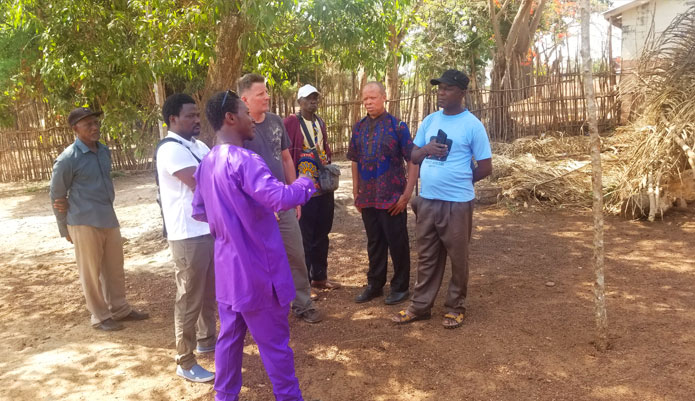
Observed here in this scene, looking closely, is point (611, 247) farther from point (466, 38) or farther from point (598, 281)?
point (466, 38)

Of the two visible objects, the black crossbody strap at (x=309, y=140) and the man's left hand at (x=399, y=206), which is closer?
the man's left hand at (x=399, y=206)

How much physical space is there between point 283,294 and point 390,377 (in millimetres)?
1024

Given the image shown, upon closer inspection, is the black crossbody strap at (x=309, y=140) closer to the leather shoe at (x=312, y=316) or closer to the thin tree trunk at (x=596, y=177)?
the leather shoe at (x=312, y=316)

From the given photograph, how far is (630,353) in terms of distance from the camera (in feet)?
11.2

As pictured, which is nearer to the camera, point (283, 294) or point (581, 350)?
point (283, 294)

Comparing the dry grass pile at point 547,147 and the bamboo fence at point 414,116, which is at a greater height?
the bamboo fence at point 414,116

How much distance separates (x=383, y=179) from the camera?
14.4ft

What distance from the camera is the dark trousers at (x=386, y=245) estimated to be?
176 inches

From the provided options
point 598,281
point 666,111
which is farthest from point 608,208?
point 598,281

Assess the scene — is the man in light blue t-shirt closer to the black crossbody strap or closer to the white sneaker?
the black crossbody strap

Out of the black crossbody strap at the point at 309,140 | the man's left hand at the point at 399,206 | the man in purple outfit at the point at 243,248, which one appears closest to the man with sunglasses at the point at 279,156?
the black crossbody strap at the point at 309,140

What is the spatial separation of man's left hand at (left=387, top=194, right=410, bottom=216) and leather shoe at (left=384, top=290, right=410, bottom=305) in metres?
0.68

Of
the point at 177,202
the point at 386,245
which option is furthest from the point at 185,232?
the point at 386,245

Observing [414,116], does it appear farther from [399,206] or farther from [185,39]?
[399,206]
